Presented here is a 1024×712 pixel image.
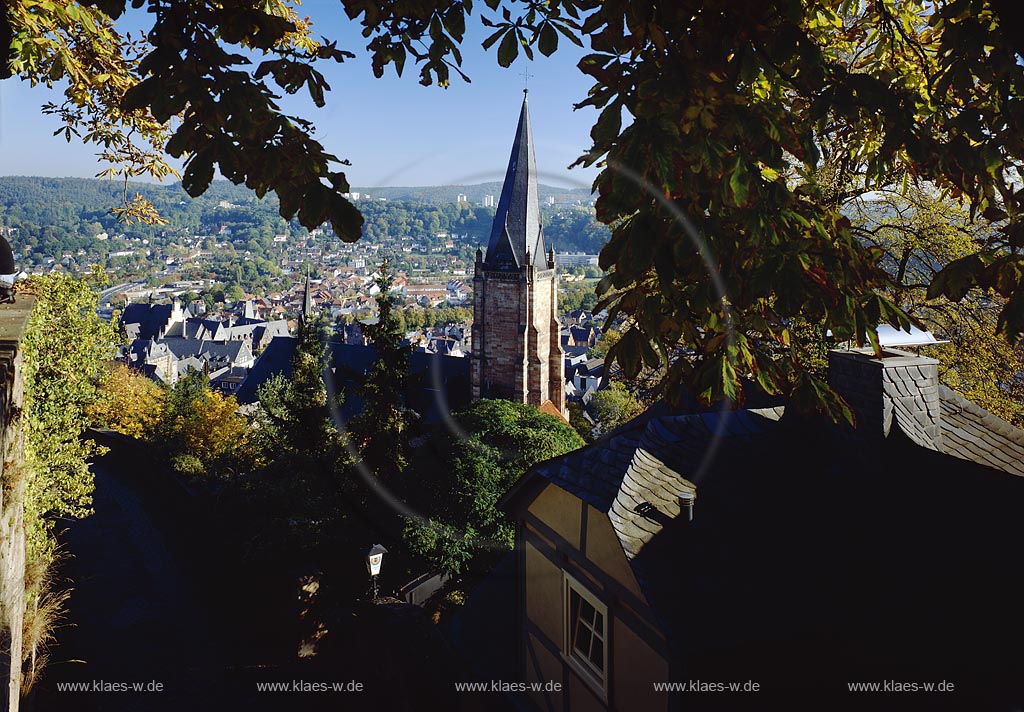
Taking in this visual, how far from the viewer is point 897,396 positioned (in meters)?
5.29

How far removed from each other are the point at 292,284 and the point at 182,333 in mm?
18337

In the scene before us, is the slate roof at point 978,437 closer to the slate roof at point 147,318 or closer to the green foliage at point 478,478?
the green foliage at point 478,478

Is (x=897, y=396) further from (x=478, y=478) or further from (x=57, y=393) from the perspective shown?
(x=57, y=393)

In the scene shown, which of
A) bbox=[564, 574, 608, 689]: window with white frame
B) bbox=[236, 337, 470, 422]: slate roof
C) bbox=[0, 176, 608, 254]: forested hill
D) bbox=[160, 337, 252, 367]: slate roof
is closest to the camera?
bbox=[564, 574, 608, 689]: window with white frame

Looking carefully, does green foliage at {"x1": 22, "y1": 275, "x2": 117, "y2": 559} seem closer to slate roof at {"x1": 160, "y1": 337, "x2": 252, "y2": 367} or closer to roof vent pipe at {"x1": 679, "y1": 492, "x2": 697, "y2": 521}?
roof vent pipe at {"x1": 679, "y1": 492, "x2": 697, "y2": 521}

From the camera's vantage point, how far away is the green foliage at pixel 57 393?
1029 cm

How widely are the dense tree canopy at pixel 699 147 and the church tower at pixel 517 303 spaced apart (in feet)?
110

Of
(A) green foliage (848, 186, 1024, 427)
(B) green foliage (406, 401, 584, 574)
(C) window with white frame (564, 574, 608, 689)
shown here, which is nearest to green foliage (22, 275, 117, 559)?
(B) green foliage (406, 401, 584, 574)

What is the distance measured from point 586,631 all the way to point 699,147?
175 inches

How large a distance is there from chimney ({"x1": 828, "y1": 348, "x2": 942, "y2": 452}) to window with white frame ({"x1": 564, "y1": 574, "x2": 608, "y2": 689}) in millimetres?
2393

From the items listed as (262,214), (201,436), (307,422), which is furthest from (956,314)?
(262,214)

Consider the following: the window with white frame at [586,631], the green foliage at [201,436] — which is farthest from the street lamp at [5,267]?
the green foliage at [201,436]

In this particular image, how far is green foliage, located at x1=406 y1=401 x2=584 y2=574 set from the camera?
1332cm

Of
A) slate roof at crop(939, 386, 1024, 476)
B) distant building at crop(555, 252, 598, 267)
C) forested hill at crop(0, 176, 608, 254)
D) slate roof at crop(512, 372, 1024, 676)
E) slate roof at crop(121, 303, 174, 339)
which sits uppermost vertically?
forested hill at crop(0, 176, 608, 254)
